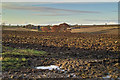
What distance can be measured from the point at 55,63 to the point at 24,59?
2424 millimetres

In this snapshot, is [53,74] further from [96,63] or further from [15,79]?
[96,63]

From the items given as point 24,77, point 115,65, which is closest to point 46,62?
point 24,77

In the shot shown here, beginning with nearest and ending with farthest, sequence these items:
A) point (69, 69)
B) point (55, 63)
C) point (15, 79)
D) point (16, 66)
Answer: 1. point (15, 79)
2. point (69, 69)
3. point (16, 66)
4. point (55, 63)

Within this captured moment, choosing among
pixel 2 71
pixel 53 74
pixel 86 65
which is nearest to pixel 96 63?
pixel 86 65

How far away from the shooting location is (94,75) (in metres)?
11.4

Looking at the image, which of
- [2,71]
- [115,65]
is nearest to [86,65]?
[115,65]

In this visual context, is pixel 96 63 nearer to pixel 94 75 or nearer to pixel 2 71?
pixel 94 75

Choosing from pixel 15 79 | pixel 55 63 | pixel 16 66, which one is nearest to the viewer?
pixel 15 79

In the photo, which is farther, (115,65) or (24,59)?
(24,59)

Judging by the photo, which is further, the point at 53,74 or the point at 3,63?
the point at 3,63

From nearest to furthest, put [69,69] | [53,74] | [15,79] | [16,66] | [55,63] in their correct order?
[15,79], [53,74], [69,69], [16,66], [55,63]

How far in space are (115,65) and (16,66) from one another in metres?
6.66

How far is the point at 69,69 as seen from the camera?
1256cm

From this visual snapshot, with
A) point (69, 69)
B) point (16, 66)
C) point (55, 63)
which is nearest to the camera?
point (69, 69)
